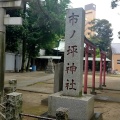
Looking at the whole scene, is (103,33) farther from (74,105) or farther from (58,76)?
(74,105)

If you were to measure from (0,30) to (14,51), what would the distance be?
59.9ft

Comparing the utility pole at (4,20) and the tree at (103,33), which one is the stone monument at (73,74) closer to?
the utility pole at (4,20)

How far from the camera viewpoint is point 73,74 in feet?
18.2

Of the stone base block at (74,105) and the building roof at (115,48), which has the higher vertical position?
the building roof at (115,48)

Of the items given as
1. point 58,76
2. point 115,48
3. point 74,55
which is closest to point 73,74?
point 74,55

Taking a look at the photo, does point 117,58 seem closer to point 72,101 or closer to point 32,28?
point 32,28

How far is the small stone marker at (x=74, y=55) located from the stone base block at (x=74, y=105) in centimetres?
28

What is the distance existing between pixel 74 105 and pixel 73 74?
87 cm

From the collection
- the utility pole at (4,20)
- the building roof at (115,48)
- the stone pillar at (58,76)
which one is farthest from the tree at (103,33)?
the stone pillar at (58,76)

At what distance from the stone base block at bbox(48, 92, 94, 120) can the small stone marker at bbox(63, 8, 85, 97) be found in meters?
0.28

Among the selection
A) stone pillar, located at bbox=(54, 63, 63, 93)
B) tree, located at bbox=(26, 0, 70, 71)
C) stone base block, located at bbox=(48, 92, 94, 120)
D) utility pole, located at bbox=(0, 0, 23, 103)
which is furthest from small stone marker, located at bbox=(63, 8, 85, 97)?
tree, located at bbox=(26, 0, 70, 71)

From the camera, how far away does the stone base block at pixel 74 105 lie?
5.05 meters

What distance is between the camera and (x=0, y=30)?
798 centimetres

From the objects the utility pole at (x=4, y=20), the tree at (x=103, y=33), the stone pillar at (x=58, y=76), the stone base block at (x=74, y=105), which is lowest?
the stone base block at (x=74, y=105)
